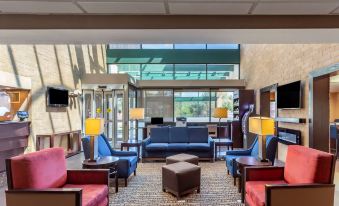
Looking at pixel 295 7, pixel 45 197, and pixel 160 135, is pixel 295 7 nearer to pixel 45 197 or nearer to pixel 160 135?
pixel 45 197

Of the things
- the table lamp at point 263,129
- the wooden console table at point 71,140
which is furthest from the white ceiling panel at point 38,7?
the wooden console table at point 71,140

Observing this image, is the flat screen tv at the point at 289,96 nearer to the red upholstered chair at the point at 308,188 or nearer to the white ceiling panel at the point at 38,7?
the red upholstered chair at the point at 308,188

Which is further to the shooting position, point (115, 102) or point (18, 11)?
point (115, 102)

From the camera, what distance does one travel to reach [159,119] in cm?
940

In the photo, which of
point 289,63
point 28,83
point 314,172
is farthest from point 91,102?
point 314,172

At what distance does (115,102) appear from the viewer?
996 cm

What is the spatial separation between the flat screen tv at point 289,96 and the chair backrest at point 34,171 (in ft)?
15.9

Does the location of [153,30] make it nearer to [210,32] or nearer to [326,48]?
[210,32]

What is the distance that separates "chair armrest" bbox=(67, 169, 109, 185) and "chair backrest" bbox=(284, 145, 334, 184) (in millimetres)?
2438

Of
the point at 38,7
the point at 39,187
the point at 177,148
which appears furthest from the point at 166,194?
the point at 38,7

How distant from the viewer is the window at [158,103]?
39.6 ft

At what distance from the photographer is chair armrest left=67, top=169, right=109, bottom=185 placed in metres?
3.62

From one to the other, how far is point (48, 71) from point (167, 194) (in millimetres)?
5008

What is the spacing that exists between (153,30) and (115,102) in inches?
274
